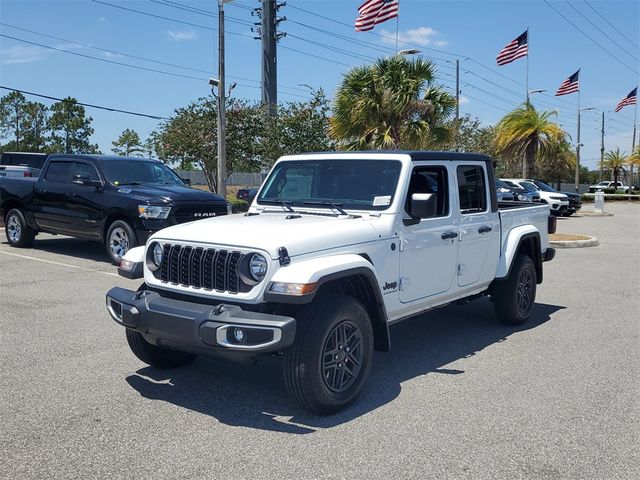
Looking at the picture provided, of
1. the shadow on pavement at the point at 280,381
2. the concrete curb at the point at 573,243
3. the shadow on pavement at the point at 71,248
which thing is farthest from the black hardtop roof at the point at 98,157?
the concrete curb at the point at 573,243

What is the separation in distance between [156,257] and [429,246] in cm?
228

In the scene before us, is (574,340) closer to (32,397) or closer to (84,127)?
(32,397)

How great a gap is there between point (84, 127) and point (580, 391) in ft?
227

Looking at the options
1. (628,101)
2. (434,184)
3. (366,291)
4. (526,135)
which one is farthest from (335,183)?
(628,101)

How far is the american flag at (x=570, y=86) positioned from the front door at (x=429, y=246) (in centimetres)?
3069

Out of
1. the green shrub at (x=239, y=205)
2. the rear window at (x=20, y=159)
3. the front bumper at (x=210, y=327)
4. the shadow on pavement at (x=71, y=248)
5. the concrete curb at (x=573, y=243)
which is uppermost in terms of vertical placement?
the rear window at (x=20, y=159)

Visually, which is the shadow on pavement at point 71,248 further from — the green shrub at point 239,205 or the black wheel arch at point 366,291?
the green shrub at point 239,205

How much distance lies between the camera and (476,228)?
20.6 feet

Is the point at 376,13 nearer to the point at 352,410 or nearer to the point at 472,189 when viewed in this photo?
the point at 472,189

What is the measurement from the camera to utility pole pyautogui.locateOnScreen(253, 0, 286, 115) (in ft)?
148

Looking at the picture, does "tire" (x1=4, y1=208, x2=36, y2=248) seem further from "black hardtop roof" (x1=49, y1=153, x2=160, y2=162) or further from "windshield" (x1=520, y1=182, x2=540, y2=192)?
"windshield" (x1=520, y1=182, x2=540, y2=192)

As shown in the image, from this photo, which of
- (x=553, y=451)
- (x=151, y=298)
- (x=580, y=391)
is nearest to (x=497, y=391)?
(x=580, y=391)

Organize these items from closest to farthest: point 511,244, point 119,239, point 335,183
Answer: point 335,183, point 511,244, point 119,239

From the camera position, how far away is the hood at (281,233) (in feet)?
14.3
